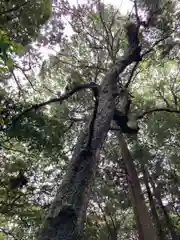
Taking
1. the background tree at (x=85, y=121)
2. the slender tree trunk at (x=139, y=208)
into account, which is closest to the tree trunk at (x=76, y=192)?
the background tree at (x=85, y=121)

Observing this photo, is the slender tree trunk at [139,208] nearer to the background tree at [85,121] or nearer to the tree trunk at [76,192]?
the background tree at [85,121]

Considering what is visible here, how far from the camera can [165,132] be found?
709 cm

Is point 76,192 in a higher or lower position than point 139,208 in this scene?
lower

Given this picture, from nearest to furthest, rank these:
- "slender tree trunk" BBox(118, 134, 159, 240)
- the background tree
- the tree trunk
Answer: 1. the tree trunk
2. the background tree
3. "slender tree trunk" BBox(118, 134, 159, 240)

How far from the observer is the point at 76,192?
1.82 metres

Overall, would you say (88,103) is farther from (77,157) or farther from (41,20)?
(77,157)

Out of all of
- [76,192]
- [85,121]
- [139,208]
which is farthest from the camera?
[139,208]

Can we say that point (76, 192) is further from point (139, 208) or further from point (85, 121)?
point (139, 208)

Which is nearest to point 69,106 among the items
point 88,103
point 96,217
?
point 88,103

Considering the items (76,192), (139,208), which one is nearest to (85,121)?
(76,192)

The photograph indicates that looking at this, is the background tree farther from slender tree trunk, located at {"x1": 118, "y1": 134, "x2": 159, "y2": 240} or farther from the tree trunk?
the tree trunk

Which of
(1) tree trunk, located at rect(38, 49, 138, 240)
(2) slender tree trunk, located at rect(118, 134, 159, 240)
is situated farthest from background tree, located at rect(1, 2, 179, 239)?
(1) tree trunk, located at rect(38, 49, 138, 240)

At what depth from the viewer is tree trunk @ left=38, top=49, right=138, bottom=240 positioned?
5.13ft

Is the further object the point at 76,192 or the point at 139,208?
the point at 139,208
